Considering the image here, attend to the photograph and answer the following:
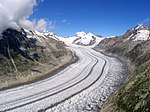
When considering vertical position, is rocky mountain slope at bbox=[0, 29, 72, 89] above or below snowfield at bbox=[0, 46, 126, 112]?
above

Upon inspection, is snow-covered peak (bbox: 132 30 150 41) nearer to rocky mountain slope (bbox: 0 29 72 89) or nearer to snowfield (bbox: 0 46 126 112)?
rocky mountain slope (bbox: 0 29 72 89)

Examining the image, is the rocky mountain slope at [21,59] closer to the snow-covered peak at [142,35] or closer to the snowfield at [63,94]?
the snowfield at [63,94]

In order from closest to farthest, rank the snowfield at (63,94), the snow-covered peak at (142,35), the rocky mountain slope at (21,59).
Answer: the snowfield at (63,94), the rocky mountain slope at (21,59), the snow-covered peak at (142,35)

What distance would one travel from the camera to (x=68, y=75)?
4697cm

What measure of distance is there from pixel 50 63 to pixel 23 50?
686 centimetres

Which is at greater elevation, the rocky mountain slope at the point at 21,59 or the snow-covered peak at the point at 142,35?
the snow-covered peak at the point at 142,35

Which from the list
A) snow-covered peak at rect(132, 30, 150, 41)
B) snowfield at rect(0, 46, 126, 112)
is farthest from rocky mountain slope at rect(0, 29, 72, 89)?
snow-covered peak at rect(132, 30, 150, 41)

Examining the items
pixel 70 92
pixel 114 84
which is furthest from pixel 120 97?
pixel 114 84

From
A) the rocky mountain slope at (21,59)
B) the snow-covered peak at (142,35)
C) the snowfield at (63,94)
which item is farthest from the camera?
the snow-covered peak at (142,35)

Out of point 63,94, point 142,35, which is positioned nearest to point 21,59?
point 63,94

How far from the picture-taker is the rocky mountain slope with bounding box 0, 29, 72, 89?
43469 millimetres

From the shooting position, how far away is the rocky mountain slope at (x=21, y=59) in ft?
143

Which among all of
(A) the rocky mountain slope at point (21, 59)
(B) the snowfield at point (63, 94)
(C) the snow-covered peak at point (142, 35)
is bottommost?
(B) the snowfield at point (63, 94)

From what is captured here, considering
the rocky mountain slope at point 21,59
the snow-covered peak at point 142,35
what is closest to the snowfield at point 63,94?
the rocky mountain slope at point 21,59
